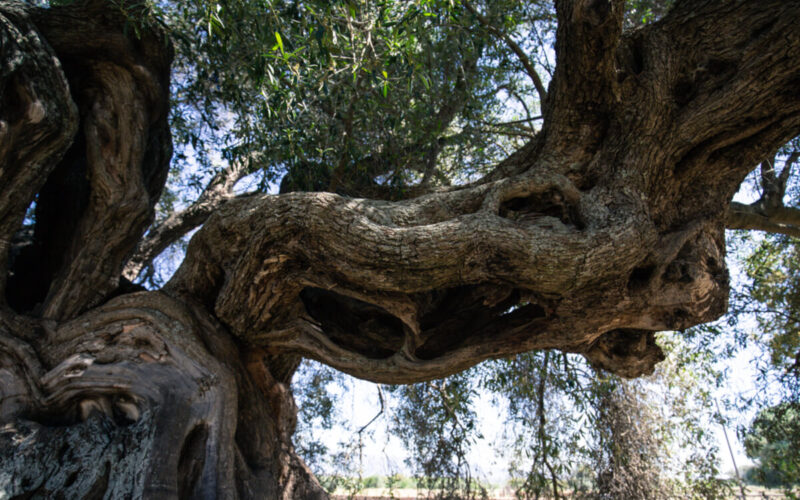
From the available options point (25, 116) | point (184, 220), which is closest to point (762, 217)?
point (184, 220)

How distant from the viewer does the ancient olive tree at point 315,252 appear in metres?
4.30

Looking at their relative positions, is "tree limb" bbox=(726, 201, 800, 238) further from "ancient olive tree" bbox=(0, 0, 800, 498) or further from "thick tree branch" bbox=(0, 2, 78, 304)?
"thick tree branch" bbox=(0, 2, 78, 304)

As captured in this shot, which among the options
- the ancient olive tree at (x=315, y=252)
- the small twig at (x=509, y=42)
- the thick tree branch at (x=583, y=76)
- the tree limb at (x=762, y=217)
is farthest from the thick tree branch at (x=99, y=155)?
the tree limb at (x=762, y=217)

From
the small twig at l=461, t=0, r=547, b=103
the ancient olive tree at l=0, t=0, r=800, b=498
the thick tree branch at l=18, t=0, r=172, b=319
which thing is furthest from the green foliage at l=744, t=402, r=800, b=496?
the thick tree branch at l=18, t=0, r=172, b=319

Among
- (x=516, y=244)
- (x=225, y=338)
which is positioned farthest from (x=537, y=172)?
(x=225, y=338)

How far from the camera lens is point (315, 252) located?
4535 mm

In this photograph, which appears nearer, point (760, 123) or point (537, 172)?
point (760, 123)

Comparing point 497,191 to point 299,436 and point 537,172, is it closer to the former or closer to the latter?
point 537,172

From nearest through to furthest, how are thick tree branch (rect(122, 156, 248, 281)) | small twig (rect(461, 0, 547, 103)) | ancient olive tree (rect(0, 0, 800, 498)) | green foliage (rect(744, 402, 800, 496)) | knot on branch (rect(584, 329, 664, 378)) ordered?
ancient olive tree (rect(0, 0, 800, 498)) → knot on branch (rect(584, 329, 664, 378)) → small twig (rect(461, 0, 547, 103)) → green foliage (rect(744, 402, 800, 496)) → thick tree branch (rect(122, 156, 248, 281))

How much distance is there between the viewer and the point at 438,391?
8320 millimetres

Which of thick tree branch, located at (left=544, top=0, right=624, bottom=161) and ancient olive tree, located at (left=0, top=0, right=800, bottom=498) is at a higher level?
thick tree branch, located at (left=544, top=0, right=624, bottom=161)

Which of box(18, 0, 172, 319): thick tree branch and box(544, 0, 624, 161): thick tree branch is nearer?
box(544, 0, 624, 161): thick tree branch

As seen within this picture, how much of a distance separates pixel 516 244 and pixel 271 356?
3036mm

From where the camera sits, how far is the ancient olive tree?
430cm
